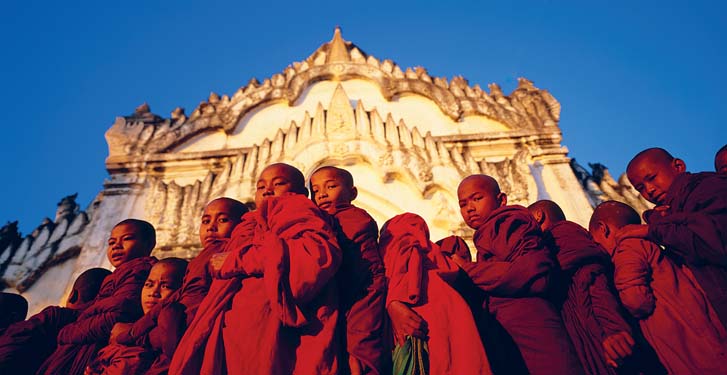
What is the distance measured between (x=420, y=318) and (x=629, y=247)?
1.48 meters

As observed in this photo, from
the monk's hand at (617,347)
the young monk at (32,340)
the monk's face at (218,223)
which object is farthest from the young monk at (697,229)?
the young monk at (32,340)

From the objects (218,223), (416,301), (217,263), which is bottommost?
(416,301)

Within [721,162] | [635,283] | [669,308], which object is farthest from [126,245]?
[721,162]

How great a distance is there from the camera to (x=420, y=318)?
282 cm

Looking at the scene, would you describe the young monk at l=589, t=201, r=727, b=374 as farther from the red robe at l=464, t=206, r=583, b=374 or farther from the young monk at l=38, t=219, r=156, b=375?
the young monk at l=38, t=219, r=156, b=375

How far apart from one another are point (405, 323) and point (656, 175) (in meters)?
2.19

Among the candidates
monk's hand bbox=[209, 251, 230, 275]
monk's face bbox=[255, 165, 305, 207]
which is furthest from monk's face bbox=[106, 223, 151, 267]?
monk's hand bbox=[209, 251, 230, 275]

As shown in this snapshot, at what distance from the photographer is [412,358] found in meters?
2.71

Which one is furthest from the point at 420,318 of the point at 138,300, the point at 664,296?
the point at 138,300

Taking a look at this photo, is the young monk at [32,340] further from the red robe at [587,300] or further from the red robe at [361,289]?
the red robe at [587,300]

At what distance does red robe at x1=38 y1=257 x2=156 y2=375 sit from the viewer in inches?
140

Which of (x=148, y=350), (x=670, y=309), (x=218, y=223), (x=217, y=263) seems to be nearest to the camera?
(x=670, y=309)

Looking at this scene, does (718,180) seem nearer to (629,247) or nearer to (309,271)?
(629,247)

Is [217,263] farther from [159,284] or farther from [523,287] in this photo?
[523,287]
